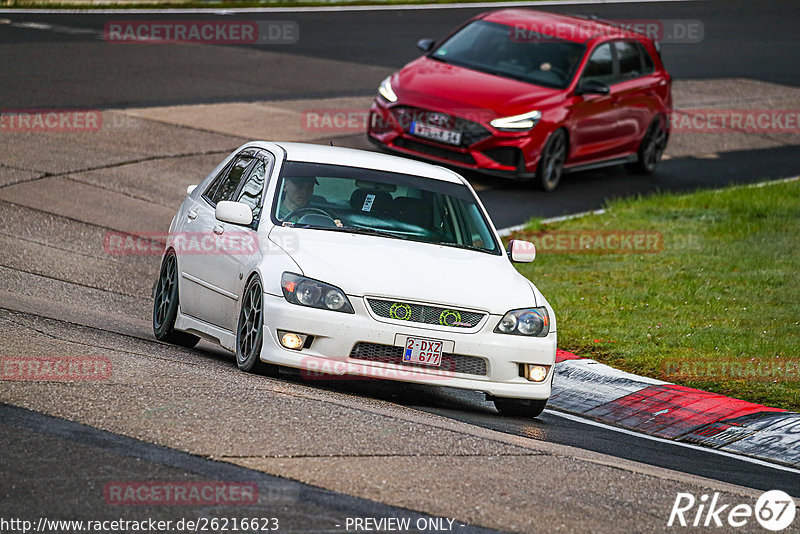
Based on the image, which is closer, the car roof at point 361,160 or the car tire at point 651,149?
the car roof at point 361,160

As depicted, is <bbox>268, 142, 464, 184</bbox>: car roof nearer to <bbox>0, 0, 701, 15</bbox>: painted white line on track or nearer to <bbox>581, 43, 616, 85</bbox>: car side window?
<bbox>581, 43, 616, 85</bbox>: car side window

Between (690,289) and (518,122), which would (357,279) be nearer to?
(690,289)

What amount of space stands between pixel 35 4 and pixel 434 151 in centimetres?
1474

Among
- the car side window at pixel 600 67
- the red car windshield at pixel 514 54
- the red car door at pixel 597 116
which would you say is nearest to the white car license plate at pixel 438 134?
the red car windshield at pixel 514 54

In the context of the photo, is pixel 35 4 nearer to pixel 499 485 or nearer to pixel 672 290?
pixel 672 290

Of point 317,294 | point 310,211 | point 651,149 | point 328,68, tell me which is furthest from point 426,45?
point 317,294

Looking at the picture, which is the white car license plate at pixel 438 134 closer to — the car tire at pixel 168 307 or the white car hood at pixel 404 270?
the car tire at pixel 168 307

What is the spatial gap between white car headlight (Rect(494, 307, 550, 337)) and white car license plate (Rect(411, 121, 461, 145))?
8597 millimetres

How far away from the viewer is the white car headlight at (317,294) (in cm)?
852

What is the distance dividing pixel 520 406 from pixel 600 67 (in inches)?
427

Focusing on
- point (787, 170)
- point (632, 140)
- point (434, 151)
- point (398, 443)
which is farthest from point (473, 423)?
point (787, 170)

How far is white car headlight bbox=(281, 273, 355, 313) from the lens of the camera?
852 cm

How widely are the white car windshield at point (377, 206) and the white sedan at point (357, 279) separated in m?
0.01

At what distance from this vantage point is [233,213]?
9.32 metres
